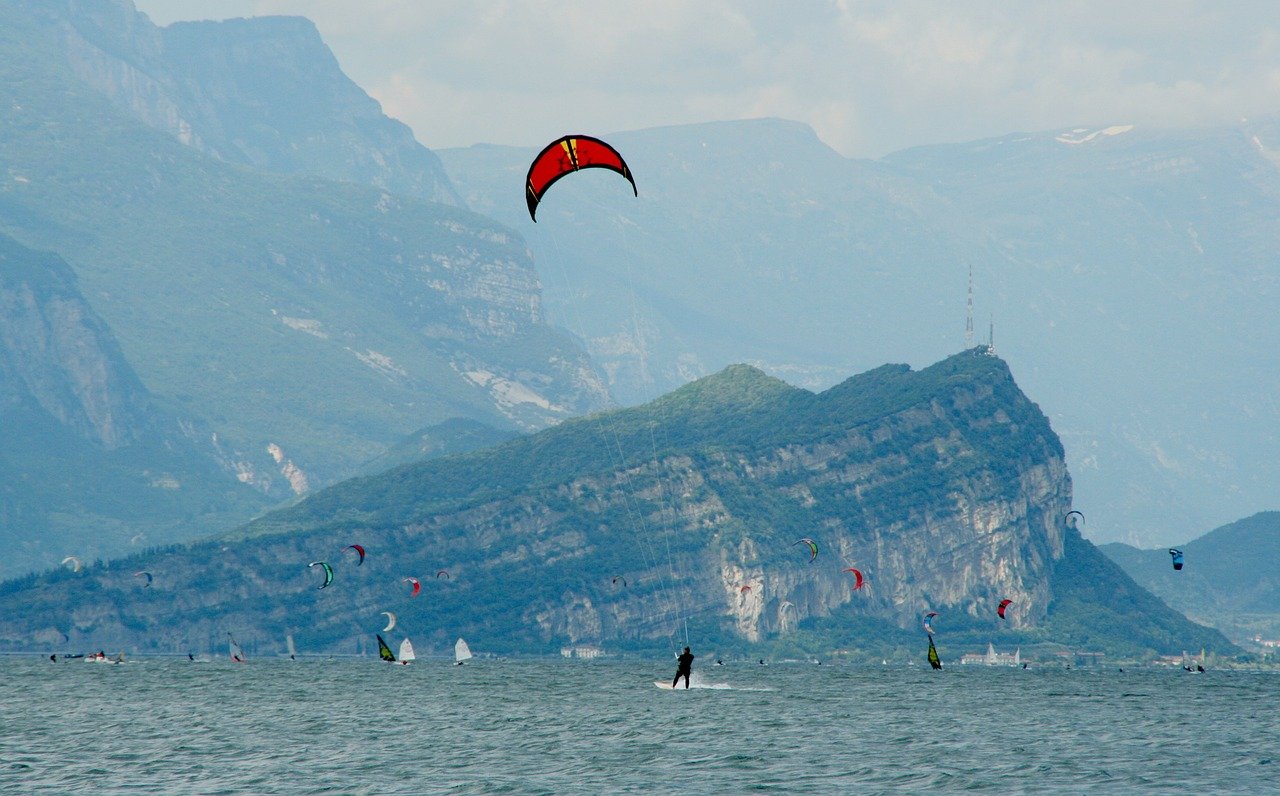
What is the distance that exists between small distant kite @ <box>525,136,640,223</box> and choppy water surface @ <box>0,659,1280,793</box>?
2911 centimetres

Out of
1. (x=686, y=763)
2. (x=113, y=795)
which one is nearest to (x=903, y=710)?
(x=686, y=763)

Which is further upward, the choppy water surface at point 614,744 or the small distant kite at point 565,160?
the small distant kite at point 565,160

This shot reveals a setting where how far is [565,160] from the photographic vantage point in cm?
11000

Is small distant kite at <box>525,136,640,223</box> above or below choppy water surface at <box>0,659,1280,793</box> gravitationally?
above

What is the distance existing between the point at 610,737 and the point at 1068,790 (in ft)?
114

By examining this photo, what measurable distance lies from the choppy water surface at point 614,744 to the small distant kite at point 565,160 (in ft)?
95.5

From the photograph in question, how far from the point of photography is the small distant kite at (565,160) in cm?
10788

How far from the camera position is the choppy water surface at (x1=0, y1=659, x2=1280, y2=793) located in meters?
102

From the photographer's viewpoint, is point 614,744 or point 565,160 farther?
point 614,744

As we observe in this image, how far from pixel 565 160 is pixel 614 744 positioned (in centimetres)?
3416

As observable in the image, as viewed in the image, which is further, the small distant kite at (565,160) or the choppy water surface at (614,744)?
the small distant kite at (565,160)

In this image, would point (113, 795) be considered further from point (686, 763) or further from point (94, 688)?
point (94, 688)

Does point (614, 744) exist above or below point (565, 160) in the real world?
below

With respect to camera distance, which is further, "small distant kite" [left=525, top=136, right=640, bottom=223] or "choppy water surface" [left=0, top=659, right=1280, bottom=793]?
"small distant kite" [left=525, top=136, right=640, bottom=223]
